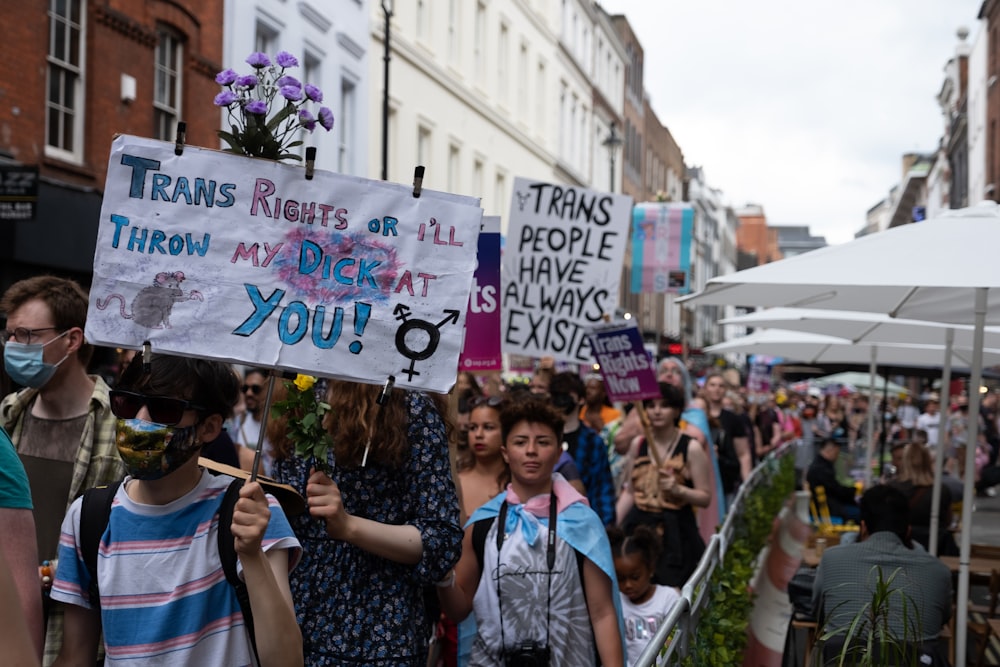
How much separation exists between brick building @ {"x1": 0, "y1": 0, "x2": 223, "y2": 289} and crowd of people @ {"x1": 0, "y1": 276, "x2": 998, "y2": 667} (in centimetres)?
948

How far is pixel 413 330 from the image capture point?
347 centimetres

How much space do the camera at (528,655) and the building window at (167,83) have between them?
14471 mm

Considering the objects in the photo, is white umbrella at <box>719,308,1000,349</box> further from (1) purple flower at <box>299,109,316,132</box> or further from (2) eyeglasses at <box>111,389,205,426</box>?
(2) eyeglasses at <box>111,389,205,426</box>

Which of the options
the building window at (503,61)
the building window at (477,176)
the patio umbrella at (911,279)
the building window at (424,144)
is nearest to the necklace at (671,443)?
the patio umbrella at (911,279)

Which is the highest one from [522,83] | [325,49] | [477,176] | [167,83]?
[522,83]

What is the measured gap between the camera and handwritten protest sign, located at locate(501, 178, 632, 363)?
30.9 feet

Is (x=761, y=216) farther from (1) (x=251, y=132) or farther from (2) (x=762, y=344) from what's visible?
(1) (x=251, y=132)

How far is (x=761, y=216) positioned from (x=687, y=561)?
171m

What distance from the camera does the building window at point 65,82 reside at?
15.5 metres

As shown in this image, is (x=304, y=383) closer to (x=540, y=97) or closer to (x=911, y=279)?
(x=911, y=279)

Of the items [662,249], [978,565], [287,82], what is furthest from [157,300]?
[662,249]

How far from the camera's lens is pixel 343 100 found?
79.0 feet

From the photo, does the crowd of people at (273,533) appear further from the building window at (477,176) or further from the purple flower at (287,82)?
the building window at (477,176)

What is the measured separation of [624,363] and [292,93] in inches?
213
